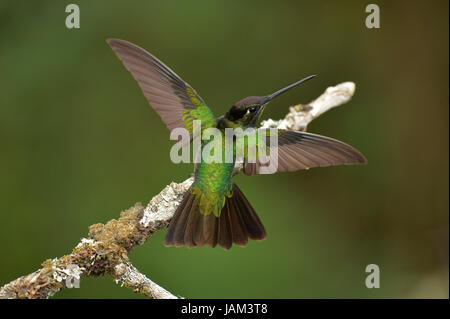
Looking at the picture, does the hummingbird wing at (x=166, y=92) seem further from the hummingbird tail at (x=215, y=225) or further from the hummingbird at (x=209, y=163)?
the hummingbird tail at (x=215, y=225)

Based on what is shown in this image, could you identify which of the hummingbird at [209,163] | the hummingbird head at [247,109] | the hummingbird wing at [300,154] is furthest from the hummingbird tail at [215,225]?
the hummingbird head at [247,109]

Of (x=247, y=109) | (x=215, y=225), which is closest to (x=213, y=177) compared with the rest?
(x=215, y=225)

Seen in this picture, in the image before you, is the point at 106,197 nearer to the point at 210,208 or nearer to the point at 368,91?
the point at 210,208

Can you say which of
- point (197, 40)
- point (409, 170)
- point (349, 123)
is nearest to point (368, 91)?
point (349, 123)

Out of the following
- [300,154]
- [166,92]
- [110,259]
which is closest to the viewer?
[110,259]

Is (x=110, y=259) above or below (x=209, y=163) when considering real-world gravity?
below

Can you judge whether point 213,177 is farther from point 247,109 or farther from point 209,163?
point 247,109
